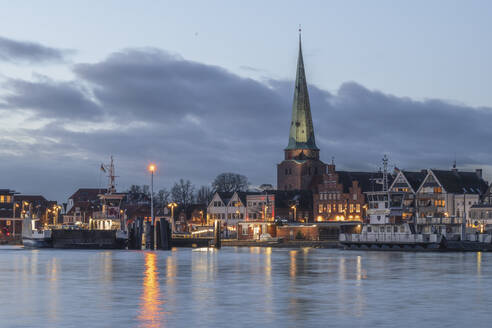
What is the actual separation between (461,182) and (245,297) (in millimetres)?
115237

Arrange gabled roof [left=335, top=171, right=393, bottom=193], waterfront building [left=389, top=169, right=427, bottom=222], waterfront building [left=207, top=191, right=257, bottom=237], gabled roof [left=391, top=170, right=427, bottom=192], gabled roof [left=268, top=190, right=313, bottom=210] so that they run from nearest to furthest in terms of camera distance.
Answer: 1. waterfront building [left=389, top=169, right=427, bottom=222]
2. gabled roof [left=391, top=170, right=427, bottom=192]
3. gabled roof [left=335, top=171, right=393, bottom=193]
4. gabled roof [left=268, top=190, right=313, bottom=210]
5. waterfront building [left=207, top=191, right=257, bottom=237]

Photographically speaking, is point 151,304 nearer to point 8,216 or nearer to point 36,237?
point 36,237

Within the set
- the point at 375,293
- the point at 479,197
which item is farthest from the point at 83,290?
the point at 479,197

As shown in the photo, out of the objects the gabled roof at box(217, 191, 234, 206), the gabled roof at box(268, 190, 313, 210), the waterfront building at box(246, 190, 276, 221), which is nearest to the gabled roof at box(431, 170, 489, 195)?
the gabled roof at box(268, 190, 313, 210)

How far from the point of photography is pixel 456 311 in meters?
35.0

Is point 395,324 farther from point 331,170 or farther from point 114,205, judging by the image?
point 331,170

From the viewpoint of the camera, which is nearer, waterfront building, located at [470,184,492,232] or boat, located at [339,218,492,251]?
boat, located at [339,218,492,251]

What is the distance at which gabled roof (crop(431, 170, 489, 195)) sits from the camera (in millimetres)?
146238

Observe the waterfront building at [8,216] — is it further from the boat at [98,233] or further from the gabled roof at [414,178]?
the gabled roof at [414,178]

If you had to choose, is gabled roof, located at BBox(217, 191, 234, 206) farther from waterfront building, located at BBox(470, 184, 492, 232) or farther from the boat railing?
the boat railing

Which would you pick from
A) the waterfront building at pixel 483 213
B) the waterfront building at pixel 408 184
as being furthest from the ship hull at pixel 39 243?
the waterfront building at pixel 483 213

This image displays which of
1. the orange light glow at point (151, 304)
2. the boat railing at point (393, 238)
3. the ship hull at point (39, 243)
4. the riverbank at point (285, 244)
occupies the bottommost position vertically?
the orange light glow at point (151, 304)

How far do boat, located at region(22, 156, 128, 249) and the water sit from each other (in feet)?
172

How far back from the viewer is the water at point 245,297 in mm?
32031
